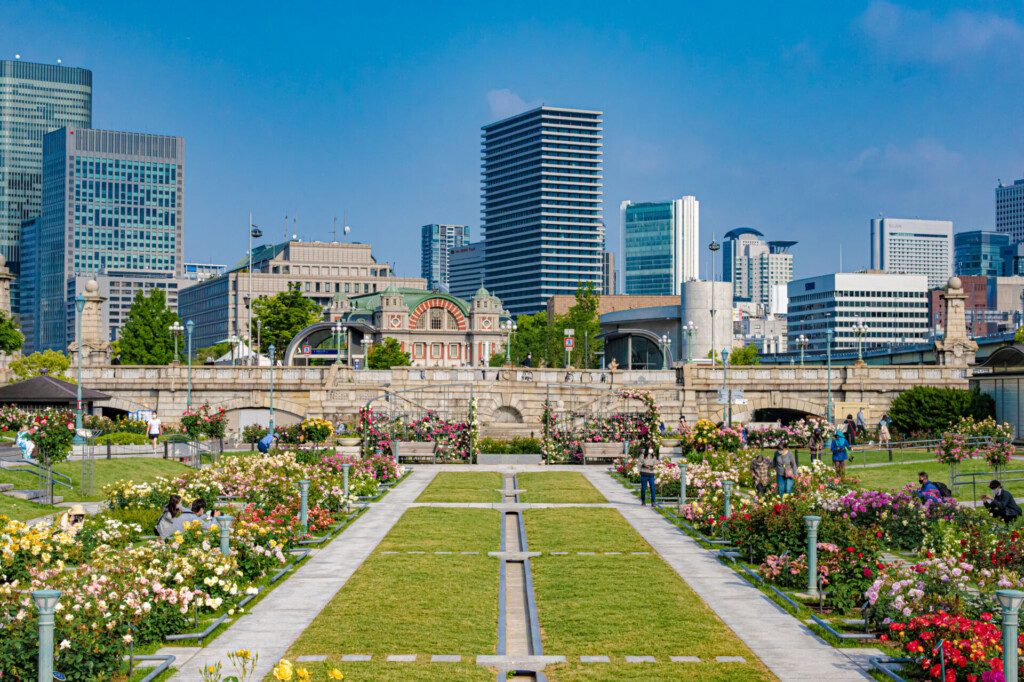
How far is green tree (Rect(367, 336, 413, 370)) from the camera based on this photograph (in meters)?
135

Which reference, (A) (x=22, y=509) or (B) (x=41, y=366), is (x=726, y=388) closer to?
(A) (x=22, y=509)

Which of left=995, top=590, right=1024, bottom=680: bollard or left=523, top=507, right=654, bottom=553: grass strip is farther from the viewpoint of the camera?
left=523, top=507, right=654, bottom=553: grass strip

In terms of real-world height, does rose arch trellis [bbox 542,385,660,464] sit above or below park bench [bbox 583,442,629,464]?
above

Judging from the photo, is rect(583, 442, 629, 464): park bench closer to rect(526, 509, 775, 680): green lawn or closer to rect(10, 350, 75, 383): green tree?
rect(526, 509, 775, 680): green lawn

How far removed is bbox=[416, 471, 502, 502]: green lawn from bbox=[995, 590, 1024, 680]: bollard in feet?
69.3

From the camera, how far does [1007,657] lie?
34.9 feet

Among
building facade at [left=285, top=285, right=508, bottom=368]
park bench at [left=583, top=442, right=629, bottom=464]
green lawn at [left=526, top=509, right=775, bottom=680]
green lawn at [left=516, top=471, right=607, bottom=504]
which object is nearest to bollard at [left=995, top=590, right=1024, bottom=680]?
green lawn at [left=526, top=509, right=775, bottom=680]

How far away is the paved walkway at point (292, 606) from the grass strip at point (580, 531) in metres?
3.51

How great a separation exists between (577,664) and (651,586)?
197 inches

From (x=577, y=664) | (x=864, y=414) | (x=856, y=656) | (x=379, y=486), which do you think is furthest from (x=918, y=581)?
(x=864, y=414)

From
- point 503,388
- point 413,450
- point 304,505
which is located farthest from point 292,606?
point 503,388

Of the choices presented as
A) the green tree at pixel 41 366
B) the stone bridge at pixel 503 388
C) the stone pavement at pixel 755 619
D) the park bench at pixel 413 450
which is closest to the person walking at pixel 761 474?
the stone pavement at pixel 755 619

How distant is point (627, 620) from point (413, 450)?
97.2ft

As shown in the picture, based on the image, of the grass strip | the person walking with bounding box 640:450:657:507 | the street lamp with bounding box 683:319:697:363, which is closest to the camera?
the grass strip
